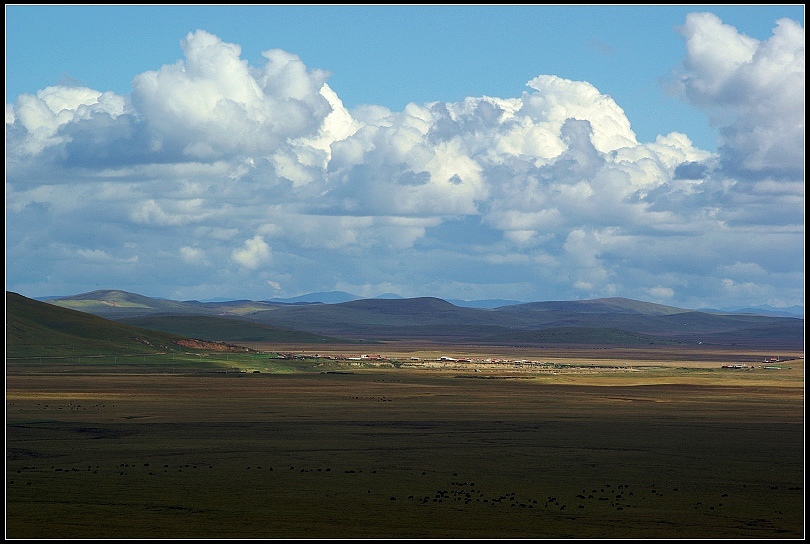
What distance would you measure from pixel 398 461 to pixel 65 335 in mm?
107252

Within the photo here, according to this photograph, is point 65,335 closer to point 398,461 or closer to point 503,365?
point 503,365

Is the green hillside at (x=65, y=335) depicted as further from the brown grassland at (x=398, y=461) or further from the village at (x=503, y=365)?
the brown grassland at (x=398, y=461)

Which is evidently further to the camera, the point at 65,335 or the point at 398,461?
the point at 65,335

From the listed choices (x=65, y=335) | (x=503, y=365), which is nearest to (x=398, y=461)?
(x=503, y=365)

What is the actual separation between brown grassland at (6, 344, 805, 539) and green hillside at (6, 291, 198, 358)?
3777 centimetres

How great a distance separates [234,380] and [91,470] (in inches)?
2355

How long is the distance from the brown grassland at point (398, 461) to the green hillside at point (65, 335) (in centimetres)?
3777

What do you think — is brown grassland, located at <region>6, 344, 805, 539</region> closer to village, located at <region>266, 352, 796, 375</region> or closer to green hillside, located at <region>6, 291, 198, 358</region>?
village, located at <region>266, 352, 796, 375</region>

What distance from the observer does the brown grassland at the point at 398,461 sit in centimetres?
3738

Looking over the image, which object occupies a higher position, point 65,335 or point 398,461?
point 65,335

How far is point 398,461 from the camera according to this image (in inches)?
2035

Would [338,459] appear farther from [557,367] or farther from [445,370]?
[557,367]

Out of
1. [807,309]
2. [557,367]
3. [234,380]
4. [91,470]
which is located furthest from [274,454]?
[557,367]

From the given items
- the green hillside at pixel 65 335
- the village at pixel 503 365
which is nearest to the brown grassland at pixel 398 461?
the village at pixel 503 365
